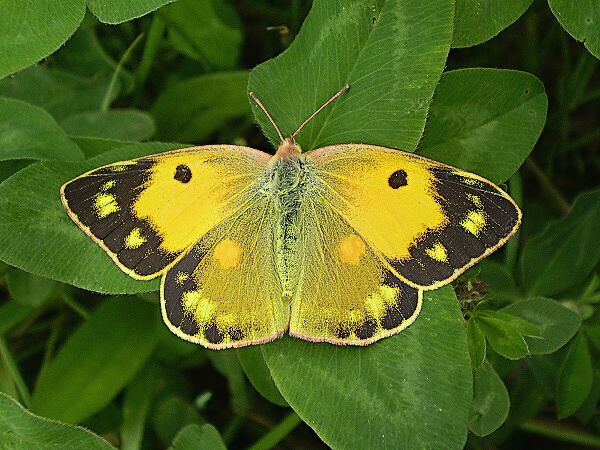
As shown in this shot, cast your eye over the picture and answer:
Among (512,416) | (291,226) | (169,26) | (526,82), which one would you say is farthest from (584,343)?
(169,26)

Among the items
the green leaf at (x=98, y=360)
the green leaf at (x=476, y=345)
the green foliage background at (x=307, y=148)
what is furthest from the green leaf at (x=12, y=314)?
the green leaf at (x=476, y=345)

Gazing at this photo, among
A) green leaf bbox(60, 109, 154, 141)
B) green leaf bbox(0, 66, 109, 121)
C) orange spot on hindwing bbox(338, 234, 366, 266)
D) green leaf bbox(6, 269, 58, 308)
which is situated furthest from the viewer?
green leaf bbox(0, 66, 109, 121)

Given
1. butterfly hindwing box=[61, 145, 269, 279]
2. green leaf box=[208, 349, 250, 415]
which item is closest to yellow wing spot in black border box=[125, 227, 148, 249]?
butterfly hindwing box=[61, 145, 269, 279]

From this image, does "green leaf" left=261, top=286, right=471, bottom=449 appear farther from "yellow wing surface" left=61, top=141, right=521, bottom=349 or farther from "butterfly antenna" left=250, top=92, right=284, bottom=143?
"butterfly antenna" left=250, top=92, right=284, bottom=143

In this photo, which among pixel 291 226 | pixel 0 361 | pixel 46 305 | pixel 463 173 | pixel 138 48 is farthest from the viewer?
pixel 138 48

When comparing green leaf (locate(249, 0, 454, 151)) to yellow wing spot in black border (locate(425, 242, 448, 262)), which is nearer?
yellow wing spot in black border (locate(425, 242, 448, 262))

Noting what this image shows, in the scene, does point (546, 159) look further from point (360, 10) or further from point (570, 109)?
point (360, 10)

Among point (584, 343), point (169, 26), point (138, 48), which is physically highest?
point (169, 26)
